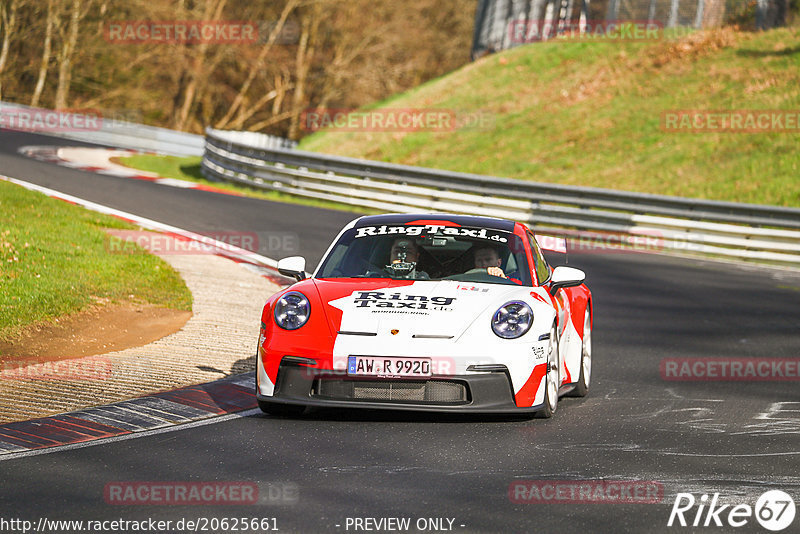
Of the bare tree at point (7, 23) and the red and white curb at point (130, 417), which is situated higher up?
the bare tree at point (7, 23)

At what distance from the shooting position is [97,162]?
30.3m

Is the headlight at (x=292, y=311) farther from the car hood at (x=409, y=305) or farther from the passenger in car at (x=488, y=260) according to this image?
the passenger in car at (x=488, y=260)

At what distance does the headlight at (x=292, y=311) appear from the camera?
724cm

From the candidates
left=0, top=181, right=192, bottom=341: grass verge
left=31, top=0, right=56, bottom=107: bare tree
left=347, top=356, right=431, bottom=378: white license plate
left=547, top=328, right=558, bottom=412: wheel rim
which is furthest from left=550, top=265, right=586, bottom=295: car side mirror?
left=31, top=0, right=56, bottom=107: bare tree

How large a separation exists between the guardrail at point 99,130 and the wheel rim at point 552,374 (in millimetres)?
33484

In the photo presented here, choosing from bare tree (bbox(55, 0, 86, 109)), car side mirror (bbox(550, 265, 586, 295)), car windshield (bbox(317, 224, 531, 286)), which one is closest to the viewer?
car side mirror (bbox(550, 265, 586, 295))

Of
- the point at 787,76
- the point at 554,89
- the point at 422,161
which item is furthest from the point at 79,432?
the point at 554,89

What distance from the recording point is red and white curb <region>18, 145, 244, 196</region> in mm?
25859

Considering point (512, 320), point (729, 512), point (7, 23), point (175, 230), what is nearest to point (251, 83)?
point (7, 23)

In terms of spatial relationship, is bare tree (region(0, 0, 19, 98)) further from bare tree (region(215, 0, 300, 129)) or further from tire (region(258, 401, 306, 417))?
tire (region(258, 401, 306, 417))

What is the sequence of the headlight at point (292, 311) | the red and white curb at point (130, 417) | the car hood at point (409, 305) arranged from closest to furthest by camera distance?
the red and white curb at point (130, 417) < the car hood at point (409, 305) < the headlight at point (292, 311)

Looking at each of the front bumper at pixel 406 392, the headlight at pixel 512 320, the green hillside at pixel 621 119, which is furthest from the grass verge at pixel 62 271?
the green hillside at pixel 621 119

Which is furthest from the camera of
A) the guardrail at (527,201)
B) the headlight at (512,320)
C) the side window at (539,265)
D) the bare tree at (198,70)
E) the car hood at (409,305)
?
the bare tree at (198,70)

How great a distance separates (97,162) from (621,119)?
15.1m
